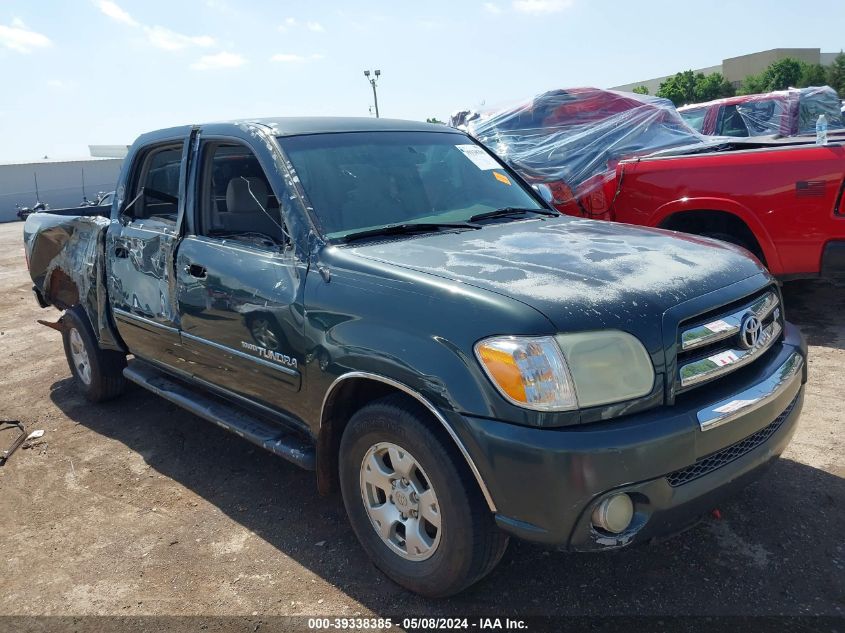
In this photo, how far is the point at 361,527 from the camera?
291cm

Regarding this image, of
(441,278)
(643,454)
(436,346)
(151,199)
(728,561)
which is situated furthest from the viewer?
(151,199)

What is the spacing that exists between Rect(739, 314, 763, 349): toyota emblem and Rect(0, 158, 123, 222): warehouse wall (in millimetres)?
31508

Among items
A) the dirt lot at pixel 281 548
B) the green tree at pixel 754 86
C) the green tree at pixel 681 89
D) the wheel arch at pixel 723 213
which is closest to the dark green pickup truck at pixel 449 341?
the dirt lot at pixel 281 548

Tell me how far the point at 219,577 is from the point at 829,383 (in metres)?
3.93

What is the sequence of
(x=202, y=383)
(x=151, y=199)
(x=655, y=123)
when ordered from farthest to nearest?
(x=655, y=123) → (x=151, y=199) → (x=202, y=383)

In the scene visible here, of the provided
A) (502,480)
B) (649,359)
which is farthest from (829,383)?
(502,480)

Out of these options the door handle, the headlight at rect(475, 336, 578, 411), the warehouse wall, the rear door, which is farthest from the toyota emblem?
the warehouse wall

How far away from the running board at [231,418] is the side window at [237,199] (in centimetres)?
91

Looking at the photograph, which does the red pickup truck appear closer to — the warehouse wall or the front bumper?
the front bumper

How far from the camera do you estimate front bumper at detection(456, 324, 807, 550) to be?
2152 millimetres

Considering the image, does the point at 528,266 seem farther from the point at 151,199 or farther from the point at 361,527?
the point at 151,199

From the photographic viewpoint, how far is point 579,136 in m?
7.22

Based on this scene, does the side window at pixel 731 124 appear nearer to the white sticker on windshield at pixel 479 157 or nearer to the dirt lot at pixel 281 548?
the dirt lot at pixel 281 548

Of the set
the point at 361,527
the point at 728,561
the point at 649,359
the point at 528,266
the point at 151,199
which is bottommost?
the point at 728,561
